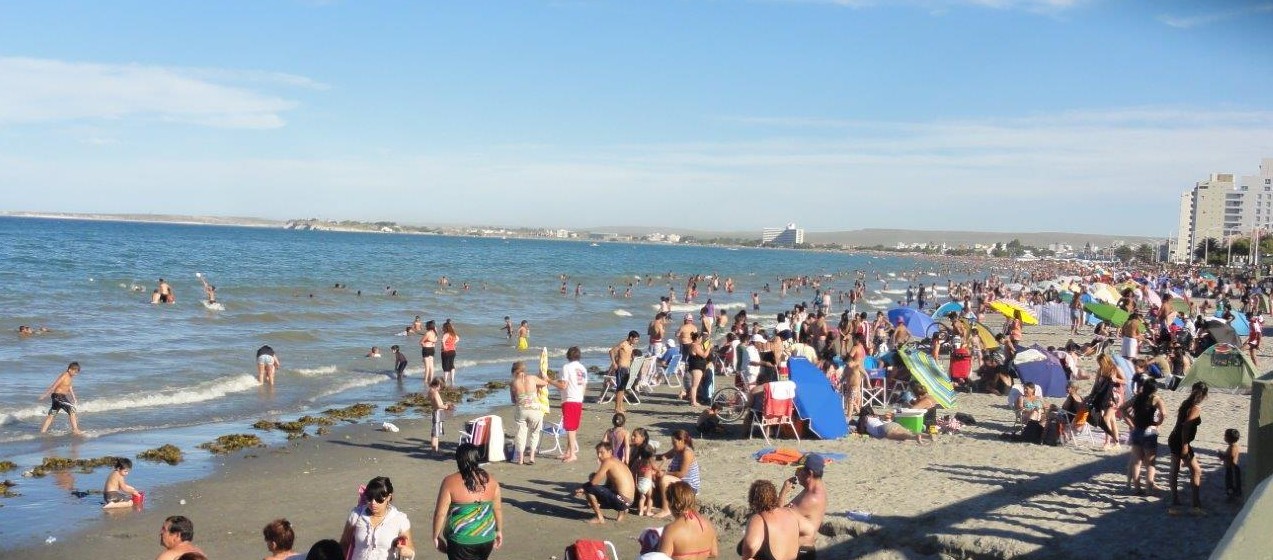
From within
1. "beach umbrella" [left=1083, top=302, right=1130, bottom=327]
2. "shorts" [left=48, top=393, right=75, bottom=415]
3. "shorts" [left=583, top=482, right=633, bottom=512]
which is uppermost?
"beach umbrella" [left=1083, top=302, right=1130, bottom=327]

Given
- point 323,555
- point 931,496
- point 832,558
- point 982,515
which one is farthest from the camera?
point 931,496

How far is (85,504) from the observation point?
9.38 metres

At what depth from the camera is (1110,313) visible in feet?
73.3

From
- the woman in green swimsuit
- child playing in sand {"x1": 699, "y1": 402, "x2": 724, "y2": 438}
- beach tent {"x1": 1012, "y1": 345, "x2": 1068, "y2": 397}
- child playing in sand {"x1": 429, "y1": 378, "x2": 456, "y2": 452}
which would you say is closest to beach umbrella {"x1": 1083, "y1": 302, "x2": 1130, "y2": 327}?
beach tent {"x1": 1012, "y1": 345, "x2": 1068, "y2": 397}

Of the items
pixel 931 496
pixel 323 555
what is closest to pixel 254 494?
pixel 323 555

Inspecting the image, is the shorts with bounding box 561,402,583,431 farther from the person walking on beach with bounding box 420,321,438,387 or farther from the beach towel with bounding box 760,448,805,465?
the person walking on beach with bounding box 420,321,438,387

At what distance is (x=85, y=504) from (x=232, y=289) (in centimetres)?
3463

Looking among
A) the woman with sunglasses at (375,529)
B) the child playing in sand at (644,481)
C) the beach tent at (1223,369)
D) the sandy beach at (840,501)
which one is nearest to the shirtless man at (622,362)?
the sandy beach at (840,501)

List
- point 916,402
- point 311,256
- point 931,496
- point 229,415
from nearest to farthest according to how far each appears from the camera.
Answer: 1. point 931,496
2. point 916,402
3. point 229,415
4. point 311,256

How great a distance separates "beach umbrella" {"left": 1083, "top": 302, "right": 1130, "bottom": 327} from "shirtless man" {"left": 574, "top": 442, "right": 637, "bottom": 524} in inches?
681

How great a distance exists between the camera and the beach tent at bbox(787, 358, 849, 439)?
38.2ft

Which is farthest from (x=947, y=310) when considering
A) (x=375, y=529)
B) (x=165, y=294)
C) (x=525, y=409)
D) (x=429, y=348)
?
(x=165, y=294)

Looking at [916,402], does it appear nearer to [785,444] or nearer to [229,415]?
[785,444]

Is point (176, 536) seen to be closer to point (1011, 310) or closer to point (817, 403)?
point (817, 403)
